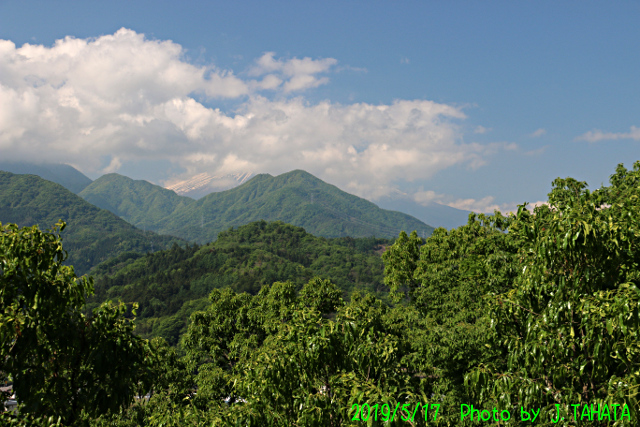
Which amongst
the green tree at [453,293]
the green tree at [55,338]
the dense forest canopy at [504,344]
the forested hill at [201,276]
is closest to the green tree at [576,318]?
the dense forest canopy at [504,344]

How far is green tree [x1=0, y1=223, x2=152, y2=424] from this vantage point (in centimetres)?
563

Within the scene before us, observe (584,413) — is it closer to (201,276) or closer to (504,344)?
(504,344)

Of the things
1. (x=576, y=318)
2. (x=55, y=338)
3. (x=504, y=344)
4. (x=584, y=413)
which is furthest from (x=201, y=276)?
(x=584, y=413)

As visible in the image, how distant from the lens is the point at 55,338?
5926 millimetres

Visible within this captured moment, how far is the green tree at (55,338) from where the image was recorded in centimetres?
563

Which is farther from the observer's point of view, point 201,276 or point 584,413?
point 201,276

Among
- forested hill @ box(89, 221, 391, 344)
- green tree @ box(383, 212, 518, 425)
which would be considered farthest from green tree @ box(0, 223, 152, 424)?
forested hill @ box(89, 221, 391, 344)

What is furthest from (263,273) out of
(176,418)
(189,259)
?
(176,418)

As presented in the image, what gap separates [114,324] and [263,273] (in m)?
156

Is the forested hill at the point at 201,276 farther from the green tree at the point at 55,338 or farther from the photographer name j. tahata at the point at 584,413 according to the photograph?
the photographer name j. tahata at the point at 584,413

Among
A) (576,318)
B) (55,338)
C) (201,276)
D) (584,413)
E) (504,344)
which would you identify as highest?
(576,318)

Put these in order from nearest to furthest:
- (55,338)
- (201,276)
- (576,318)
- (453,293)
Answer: (55,338), (576,318), (453,293), (201,276)

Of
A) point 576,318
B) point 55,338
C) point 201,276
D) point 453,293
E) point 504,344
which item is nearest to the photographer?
point 55,338

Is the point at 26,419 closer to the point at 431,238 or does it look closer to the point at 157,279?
the point at 431,238
